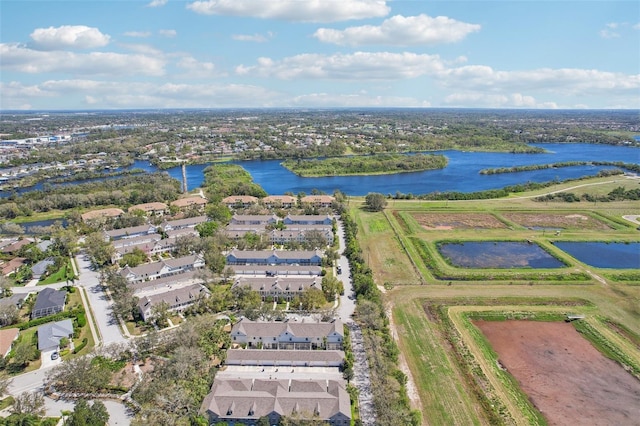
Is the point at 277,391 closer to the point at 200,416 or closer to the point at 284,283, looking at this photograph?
the point at 200,416

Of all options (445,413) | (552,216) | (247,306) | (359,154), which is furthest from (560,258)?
(359,154)

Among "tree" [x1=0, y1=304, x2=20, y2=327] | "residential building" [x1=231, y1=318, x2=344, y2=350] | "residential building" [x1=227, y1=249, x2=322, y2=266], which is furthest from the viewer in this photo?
"residential building" [x1=227, y1=249, x2=322, y2=266]

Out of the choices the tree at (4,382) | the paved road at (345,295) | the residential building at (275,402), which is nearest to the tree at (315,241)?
the paved road at (345,295)

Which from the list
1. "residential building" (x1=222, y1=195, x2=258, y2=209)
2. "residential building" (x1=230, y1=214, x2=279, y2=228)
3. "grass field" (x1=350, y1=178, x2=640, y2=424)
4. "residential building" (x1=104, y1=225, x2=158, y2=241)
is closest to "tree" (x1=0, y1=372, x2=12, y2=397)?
"residential building" (x1=104, y1=225, x2=158, y2=241)

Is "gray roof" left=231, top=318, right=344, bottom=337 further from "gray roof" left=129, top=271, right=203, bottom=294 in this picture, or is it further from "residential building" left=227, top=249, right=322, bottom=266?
"residential building" left=227, top=249, right=322, bottom=266

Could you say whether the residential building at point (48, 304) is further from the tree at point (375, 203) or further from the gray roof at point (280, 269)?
the tree at point (375, 203)

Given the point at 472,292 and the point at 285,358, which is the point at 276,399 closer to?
the point at 285,358
